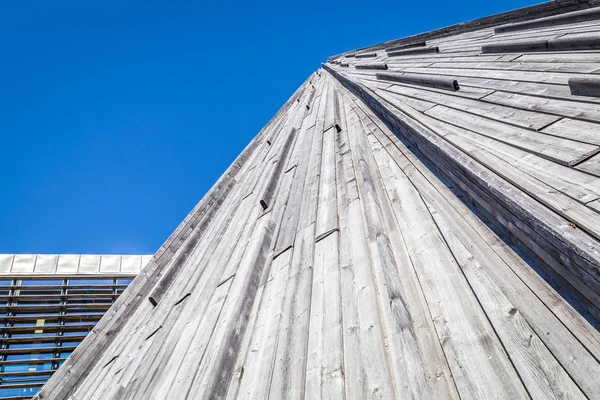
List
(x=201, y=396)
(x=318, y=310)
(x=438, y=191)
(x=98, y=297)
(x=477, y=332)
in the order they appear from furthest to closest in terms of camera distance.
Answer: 1. (x=98, y=297)
2. (x=438, y=191)
3. (x=318, y=310)
4. (x=201, y=396)
5. (x=477, y=332)

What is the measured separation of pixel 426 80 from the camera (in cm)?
422

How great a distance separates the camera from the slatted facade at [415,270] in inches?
51.6

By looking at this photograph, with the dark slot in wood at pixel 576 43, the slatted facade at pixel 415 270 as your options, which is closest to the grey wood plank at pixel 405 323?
the slatted facade at pixel 415 270

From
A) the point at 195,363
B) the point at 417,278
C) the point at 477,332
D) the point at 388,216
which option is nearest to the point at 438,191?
the point at 388,216

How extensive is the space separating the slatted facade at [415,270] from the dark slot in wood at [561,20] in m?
0.04

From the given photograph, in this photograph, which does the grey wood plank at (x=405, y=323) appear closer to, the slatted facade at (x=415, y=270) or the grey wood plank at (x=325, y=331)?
the slatted facade at (x=415, y=270)

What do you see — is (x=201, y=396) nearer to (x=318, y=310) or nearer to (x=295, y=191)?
(x=318, y=310)

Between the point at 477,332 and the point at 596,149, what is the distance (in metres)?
0.85

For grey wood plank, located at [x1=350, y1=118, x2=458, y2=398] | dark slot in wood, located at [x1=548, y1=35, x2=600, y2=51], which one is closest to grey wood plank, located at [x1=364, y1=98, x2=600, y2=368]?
grey wood plank, located at [x1=350, y1=118, x2=458, y2=398]

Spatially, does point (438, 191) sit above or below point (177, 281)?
above

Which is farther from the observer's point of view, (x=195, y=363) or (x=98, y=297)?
(x=98, y=297)

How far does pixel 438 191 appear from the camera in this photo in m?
2.33

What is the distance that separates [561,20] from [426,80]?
136 centimetres

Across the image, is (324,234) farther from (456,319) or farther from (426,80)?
(426,80)
